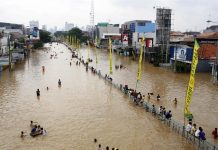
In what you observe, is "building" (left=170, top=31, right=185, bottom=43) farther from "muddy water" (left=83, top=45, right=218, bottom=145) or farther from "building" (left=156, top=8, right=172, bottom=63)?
"muddy water" (left=83, top=45, right=218, bottom=145)

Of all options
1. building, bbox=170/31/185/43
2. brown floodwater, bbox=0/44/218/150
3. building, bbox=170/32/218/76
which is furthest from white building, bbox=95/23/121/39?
brown floodwater, bbox=0/44/218/150

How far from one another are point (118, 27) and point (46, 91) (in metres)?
145

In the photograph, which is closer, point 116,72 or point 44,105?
point 44,105

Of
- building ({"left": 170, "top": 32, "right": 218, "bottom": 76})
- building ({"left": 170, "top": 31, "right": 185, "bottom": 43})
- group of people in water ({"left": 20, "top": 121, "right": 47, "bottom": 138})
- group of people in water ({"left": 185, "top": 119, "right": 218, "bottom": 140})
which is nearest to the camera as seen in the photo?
group of people in water ({"left": 185, "top": 119, "right": 218, "bottom": 140})

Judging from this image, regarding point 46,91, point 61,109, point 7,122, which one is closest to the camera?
point 7,122

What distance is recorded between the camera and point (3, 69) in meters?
63.0

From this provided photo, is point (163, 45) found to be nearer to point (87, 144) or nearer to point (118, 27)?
point (87, 144)

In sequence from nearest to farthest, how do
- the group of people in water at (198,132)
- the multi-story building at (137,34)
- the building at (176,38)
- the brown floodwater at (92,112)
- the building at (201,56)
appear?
the group of people in water at (198,132) → the brown floodwater at (92,112) → the building at (201,56) → the multi-story building at (137,34) → the building at (176,38)

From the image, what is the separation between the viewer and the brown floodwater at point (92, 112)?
24719mm

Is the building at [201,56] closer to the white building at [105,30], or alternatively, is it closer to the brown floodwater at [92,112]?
the brown floodwater at [92,112]

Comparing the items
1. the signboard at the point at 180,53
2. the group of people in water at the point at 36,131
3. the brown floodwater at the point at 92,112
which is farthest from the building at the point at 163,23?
the group of people in water at the point at 36,131

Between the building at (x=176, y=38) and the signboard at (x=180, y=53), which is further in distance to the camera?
the building at (x=176, y=38)

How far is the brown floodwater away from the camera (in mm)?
24719

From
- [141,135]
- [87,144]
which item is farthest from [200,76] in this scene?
[87,144]
